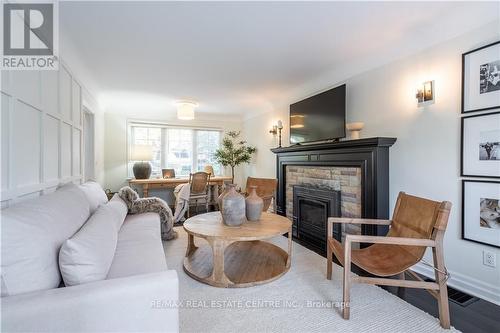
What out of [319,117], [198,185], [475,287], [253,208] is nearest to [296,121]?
[319,117]

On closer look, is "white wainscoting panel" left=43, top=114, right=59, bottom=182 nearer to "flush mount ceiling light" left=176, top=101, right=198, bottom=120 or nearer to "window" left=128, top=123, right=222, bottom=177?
"flush mount ceiling light" left=176, top=101, right=198, bottom=120

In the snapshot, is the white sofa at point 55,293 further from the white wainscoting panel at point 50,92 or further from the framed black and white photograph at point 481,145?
the framed black and white photograph at point 481,145

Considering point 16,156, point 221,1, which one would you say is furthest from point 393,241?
point 16,156

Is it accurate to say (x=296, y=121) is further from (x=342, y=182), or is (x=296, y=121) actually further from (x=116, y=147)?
(x=116, y=147)

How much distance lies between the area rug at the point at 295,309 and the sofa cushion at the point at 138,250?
456mm

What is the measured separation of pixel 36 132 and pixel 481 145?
3465 millimetres

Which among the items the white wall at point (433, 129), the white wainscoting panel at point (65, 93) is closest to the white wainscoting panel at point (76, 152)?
the white wainscoting panel at point (65, 93)

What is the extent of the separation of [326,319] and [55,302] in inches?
60.2

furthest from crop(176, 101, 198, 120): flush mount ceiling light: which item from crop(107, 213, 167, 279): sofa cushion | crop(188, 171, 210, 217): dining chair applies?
crop(107, 213, 167, 279): sofa cushion

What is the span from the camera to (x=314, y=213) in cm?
332

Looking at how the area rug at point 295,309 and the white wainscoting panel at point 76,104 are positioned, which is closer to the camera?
the area rug at point 295,309

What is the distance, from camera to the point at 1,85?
138 cm

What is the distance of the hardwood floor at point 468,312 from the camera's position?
1.54 meters

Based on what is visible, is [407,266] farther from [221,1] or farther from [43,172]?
[43,172]
